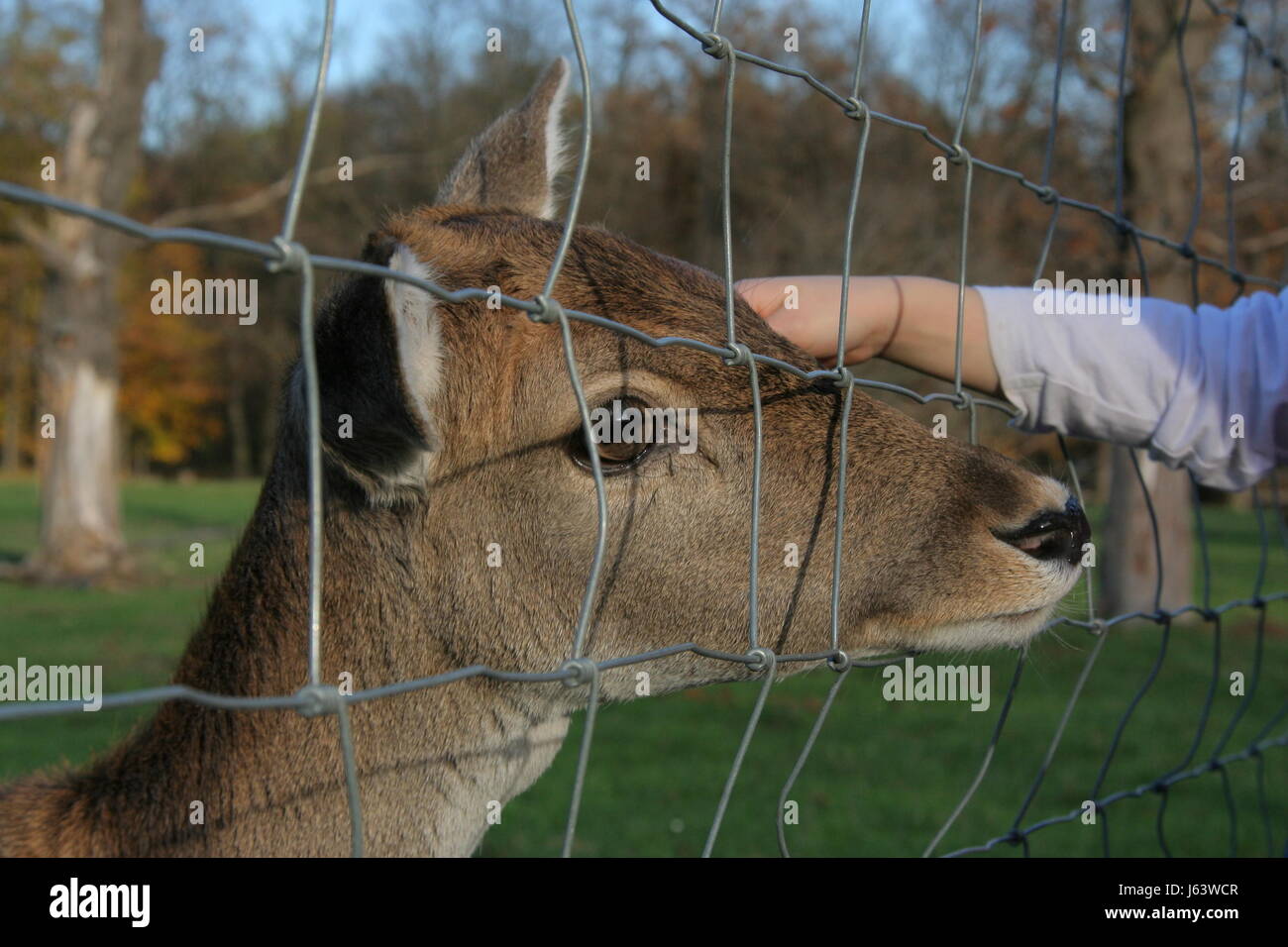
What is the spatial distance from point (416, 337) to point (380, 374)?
6.9 inches

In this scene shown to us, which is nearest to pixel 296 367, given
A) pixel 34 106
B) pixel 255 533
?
pixel 255 533

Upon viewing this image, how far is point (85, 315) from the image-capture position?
14.6 meters

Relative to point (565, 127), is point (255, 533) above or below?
below

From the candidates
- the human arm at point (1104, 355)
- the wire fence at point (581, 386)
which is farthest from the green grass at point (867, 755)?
the wire fence at point (581, 386)

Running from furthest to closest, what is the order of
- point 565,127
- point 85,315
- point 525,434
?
point 85,315, point 565,127, point 525,434

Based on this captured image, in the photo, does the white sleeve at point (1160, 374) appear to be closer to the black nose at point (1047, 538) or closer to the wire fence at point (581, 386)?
the wire fence at point (581, 386)

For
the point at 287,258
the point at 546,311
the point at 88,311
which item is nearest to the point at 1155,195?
the point at 546,311

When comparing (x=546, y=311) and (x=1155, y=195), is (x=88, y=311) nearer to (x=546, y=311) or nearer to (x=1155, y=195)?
(x=1155, y=195)

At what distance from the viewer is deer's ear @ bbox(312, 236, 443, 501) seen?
1786 millimetres

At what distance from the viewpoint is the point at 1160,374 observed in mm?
2596

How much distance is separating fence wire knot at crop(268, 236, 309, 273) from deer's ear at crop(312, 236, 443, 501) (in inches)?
12.8

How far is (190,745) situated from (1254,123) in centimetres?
1167

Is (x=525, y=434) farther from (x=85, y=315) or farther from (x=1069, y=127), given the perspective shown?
(x=85, y=315)
